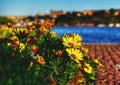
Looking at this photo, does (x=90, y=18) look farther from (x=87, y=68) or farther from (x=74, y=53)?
(x=74, y=53)

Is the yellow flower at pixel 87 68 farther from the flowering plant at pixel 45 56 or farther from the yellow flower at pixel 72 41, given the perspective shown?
the yellow flower at pixel 72 41

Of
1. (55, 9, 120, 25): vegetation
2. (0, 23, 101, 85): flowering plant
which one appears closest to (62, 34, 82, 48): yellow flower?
(0, 23, 101, 85): flowering plant

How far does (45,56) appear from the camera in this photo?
575cm

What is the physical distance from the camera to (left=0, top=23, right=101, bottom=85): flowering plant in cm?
434

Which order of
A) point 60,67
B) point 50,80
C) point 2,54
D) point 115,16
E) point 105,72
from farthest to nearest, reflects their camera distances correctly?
point 115,16 < point 105,72 < point 60,67 < point 50,80 < point 2,54

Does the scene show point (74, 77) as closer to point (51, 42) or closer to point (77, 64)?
point (77, 64)

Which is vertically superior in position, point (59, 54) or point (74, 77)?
point (59, 54)

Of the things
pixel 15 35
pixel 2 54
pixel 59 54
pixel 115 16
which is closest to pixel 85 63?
pixel 59 54

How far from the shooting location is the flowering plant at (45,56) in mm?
4343

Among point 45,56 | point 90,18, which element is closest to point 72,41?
point 45,56

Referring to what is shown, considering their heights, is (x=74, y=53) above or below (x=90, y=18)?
above

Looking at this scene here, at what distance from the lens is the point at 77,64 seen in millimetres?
5629

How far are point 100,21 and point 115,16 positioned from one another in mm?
1426

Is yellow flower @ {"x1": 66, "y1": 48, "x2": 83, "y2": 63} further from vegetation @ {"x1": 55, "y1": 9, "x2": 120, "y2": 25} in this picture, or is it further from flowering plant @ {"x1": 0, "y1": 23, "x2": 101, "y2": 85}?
vegetation @ {"x1": 55, "y1": 9, "x2": 120, "y2": 25}
